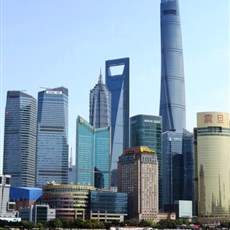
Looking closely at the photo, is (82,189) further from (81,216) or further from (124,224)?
(124,224)

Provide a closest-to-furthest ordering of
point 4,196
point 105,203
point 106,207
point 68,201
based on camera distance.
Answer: point 4,196, point 68,201, point 105,203, point 106,207

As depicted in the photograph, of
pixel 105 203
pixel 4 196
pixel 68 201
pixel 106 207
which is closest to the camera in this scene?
pixel 4 196

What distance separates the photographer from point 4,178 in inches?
7185

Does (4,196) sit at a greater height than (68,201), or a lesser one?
greater

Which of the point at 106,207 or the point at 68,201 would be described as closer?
the point at 68,201

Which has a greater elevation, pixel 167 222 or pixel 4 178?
pixel 4 178

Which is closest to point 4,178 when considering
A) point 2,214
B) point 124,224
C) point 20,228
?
point 2,214

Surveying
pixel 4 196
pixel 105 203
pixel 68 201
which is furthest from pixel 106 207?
pixel 4 196

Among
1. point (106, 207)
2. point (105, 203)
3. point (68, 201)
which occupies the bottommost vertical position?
point (106, 207)

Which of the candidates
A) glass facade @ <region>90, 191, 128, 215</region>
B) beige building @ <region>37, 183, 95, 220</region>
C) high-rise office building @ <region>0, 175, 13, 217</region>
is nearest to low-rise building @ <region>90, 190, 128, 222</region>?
glass facade @ <region>90, 191, 128, 215</region>

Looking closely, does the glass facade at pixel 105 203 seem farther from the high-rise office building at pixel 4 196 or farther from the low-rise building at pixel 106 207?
the high-rise office building at pixel 4 196

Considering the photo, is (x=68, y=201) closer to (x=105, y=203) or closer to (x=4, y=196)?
(x=105, y=203)

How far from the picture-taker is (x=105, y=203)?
19600 centimetres

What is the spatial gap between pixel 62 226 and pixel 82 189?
40623 mm
